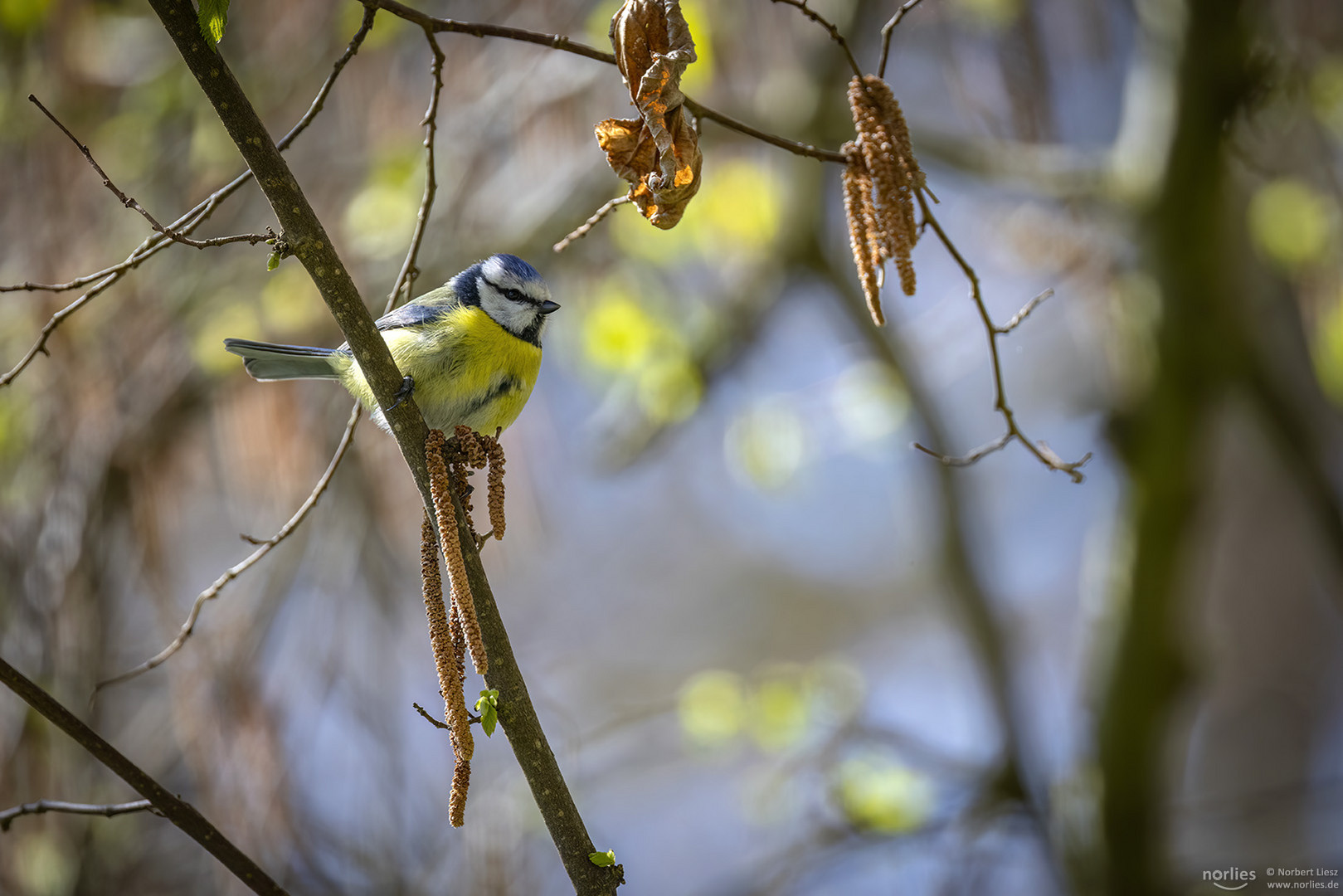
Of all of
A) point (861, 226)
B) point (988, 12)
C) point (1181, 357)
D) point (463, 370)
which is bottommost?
point (861, 226)

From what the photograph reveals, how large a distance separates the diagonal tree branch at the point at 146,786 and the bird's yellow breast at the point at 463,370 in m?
0.93

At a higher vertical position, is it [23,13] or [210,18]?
[23,13]

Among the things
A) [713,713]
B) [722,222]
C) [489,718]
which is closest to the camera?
[489,718]

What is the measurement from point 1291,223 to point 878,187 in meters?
3.29

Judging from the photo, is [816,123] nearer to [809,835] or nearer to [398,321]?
[398,321]

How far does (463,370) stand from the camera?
1978 mm

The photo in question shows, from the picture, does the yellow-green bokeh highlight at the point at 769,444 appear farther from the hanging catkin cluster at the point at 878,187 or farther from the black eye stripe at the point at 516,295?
the hanging catkin cluster at the point at 878,187

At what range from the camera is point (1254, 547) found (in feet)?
15.6

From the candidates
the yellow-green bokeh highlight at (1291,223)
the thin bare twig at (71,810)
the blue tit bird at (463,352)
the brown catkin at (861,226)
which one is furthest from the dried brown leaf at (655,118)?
the yellow-green bokeh highlight at (1291,223)

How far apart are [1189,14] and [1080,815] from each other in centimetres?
270

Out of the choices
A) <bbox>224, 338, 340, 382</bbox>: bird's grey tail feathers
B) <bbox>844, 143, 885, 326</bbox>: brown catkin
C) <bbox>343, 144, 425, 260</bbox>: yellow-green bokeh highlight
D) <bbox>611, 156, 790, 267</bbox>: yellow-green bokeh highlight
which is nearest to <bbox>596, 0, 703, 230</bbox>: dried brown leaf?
<bbox>844, 143, 885, 326</bbox>: brown catkin

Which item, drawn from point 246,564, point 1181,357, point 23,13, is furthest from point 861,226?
point 23,13

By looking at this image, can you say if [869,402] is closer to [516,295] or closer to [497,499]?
[516,295]

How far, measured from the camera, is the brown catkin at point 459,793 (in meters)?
A: 0.97
